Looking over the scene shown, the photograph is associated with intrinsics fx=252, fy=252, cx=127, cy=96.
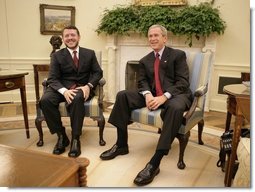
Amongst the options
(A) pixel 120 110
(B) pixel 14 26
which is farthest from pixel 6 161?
(B) pixel 14 26

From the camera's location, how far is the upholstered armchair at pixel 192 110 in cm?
172

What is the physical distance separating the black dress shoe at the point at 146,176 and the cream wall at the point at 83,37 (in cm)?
138

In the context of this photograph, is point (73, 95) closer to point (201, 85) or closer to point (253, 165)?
point (201, 85)

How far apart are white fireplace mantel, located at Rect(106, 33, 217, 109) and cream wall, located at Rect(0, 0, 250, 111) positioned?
104 millimetres

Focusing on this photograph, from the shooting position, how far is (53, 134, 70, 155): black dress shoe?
1.93m

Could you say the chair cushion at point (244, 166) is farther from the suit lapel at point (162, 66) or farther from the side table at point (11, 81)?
the side table at point (11, 81)

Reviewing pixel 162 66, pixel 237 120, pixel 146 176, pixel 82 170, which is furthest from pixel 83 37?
pixel 82 170

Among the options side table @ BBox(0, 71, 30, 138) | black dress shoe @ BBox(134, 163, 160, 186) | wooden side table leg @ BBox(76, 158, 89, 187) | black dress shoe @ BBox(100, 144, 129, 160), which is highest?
side table @ BBox(0, 71, 30, 138)

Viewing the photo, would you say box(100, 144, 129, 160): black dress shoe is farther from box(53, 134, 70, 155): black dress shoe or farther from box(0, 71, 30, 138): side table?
box(0, 71, 30, 138): side table

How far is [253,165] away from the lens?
1.12 m

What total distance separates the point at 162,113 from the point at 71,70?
2.85ft

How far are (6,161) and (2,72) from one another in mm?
1119

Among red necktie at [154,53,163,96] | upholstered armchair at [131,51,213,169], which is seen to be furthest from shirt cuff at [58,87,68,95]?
red necktie at [154,53,163,96]

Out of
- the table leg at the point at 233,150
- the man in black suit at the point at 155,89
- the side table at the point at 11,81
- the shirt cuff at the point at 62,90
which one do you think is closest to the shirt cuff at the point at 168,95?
the man in black suit at the point at 155,89
